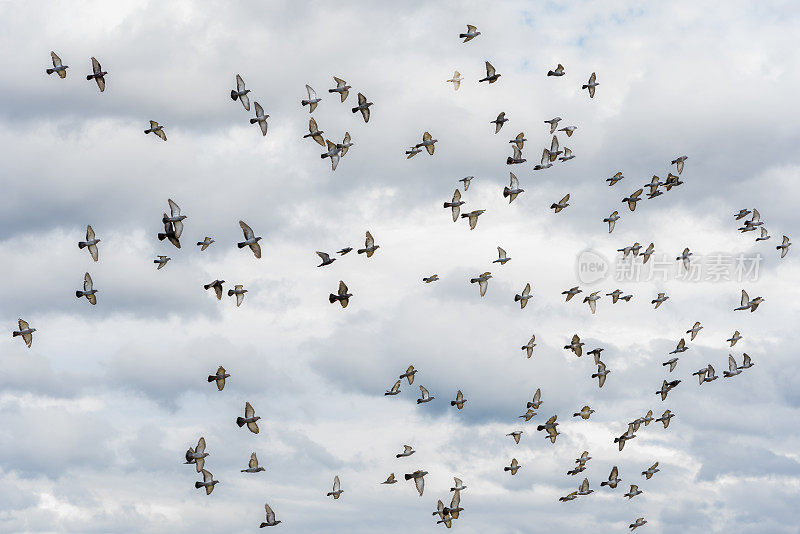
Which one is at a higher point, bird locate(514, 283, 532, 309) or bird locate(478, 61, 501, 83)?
bird locate(478, 61, 501, 83)

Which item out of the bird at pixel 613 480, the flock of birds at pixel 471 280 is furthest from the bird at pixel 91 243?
the bird at pixel 613 480

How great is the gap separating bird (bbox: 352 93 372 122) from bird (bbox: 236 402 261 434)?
29.9 metres

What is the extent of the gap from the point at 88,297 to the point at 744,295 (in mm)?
73186

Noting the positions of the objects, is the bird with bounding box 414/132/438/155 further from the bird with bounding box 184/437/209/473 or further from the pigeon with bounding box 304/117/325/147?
the bird with bounding box 184/437/209/473

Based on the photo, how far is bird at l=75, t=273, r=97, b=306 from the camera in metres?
115

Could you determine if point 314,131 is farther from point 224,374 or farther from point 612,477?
point 612,477

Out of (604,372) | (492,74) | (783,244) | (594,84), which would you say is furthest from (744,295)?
(492,74)

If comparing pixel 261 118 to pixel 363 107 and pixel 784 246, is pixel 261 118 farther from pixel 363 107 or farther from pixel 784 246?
pixel 784 246

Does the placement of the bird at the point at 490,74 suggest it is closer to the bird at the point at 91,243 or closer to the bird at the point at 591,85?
the bird at the point at 591,85

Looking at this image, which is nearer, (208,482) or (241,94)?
(241,94)

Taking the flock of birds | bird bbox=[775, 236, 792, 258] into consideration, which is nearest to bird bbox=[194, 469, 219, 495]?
the flock of birds

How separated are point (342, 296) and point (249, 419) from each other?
16175 mm

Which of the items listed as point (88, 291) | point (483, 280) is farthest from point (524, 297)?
point (88, 291)

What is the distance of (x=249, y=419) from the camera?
116688 millimetres
